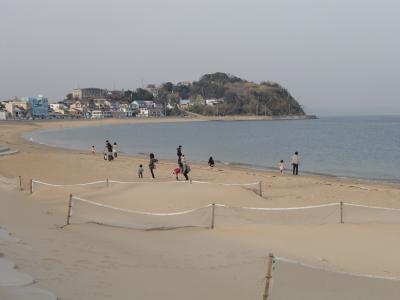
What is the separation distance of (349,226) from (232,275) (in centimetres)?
511

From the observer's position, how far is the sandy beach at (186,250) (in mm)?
6625

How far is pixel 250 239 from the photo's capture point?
10.5 m

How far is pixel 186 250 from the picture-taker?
9461 mm

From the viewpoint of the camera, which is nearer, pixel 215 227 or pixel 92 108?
pixel 215 227

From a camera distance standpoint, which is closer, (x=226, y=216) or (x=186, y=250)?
(x=186, y=250)

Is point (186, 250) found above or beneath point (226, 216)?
beneath

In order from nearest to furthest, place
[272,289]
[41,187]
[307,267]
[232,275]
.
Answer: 1. [272,289]
2. [307,267]
3. [232,275]
4. [41,187]

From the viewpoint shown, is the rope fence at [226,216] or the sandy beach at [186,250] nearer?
the sandy beach at [186,250]

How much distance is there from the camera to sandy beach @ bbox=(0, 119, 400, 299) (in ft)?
21.7

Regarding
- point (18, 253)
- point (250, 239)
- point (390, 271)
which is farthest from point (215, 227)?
point (18, 253)

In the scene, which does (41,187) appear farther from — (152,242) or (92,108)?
(92,108)

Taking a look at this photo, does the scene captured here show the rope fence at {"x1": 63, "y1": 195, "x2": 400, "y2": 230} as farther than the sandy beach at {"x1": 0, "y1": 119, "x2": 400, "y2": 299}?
Yes

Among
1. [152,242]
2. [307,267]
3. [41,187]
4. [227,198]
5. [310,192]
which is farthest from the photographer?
[310,192]

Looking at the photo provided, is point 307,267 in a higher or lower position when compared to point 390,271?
higher
